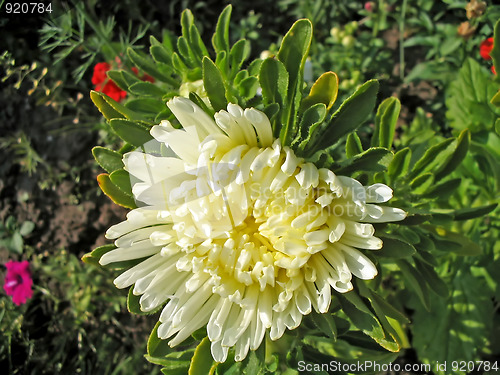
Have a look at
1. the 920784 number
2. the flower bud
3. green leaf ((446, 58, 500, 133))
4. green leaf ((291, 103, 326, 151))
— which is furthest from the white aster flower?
the 920784 number

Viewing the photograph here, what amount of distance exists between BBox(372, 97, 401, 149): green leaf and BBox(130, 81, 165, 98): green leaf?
856 millimetres

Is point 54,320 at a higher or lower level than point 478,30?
lower

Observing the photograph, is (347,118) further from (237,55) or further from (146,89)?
(146,89)

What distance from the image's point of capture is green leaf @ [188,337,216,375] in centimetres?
156

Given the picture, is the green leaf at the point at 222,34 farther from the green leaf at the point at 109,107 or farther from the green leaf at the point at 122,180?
the green leaf at the point at 122,180

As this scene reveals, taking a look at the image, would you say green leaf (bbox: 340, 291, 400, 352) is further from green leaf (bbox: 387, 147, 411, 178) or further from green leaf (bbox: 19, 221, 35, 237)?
green leaf (bbox: 19, 221, 35, 237)

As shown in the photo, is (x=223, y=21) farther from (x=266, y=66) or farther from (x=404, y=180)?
(x=404, y=180)

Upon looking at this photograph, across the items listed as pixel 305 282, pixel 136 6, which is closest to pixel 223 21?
pixel 305 282

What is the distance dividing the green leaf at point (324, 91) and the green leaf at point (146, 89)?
24.6 inches

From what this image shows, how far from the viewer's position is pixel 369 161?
4.66 feet

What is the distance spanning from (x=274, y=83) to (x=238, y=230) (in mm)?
465

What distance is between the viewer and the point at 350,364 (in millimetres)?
2029

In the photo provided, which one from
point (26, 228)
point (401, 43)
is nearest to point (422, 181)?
point (401, 43)

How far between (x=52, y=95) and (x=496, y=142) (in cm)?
290
